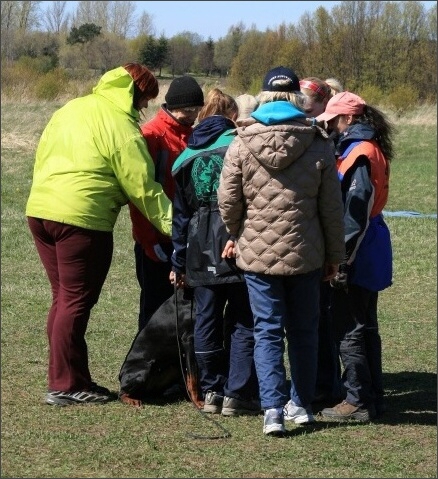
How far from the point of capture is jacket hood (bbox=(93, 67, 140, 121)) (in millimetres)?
5363

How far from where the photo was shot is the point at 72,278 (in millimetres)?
5312

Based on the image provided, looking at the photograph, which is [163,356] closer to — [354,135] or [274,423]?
[274,423]

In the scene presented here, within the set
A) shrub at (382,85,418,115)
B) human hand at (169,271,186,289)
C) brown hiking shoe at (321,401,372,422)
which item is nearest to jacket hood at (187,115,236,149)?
human hand at (169,271,186,289)

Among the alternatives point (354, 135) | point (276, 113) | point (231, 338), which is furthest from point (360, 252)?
point (276, 113)

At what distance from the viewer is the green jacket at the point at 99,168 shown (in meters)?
5.23

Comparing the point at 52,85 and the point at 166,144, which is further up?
the point at 166,144

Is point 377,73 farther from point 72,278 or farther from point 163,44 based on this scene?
point 72,278

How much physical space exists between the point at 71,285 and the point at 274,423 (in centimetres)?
143

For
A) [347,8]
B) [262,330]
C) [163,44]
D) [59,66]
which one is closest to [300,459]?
[262,330]

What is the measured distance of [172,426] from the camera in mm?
4941

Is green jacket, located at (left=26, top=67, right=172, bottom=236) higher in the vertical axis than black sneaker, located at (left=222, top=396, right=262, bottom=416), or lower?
higher

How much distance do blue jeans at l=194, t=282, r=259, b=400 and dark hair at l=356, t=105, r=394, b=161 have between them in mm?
1054

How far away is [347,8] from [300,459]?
21.7m

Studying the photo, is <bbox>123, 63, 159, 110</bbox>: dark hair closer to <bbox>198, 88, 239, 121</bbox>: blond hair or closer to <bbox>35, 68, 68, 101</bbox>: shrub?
<bbox>198, 88, 239, 121</bbox>: blond hair
